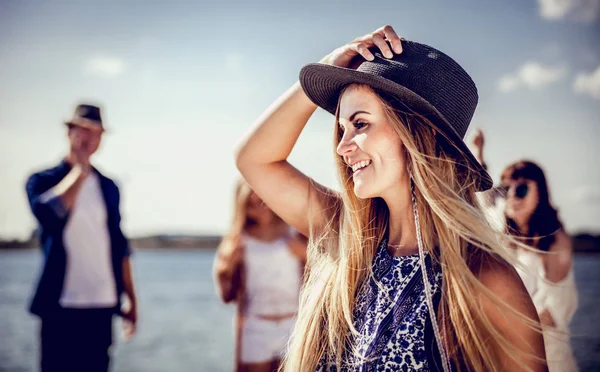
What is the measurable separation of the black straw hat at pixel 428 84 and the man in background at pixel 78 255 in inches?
114

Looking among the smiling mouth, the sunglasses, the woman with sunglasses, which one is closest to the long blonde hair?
the smiling mouth

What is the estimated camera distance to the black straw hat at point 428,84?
1.58 m

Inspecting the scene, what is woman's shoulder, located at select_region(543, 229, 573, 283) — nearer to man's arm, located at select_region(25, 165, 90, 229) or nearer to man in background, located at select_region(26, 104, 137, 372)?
man in background, located at select_region(26, 104, 137, 372)

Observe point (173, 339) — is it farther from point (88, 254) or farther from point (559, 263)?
point (559, 263)

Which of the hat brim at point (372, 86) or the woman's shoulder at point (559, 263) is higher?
the hat brim at point (372, 86)

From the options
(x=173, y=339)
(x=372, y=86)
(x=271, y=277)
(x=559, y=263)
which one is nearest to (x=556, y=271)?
(x=559, y=263)

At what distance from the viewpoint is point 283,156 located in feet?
6.28

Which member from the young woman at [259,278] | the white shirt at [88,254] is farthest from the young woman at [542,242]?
the white shirt at [88,254]

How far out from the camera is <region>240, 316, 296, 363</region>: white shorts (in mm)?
3752

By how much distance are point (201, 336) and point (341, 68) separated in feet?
48.3

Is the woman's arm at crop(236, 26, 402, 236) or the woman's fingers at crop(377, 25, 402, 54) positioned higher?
the woman's fingers at crop(377, 25, 402, 54)

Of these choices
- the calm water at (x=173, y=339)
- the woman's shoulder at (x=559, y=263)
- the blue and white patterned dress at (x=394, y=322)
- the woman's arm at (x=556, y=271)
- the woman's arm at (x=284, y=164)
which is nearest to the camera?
the blue and white patterned dress at (x=394, y=322)

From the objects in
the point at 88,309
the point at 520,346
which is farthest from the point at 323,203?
the point at 88,309

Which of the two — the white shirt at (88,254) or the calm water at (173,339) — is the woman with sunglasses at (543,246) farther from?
the white shirt at (88,254)
